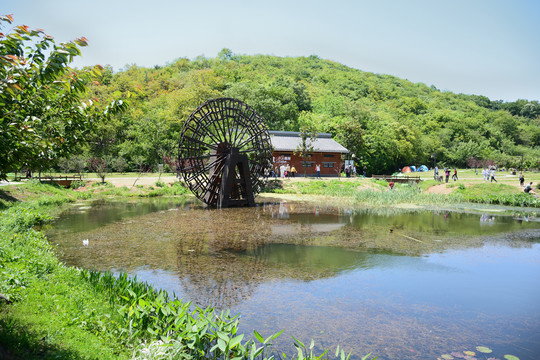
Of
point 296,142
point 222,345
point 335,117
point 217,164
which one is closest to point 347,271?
point 222,345

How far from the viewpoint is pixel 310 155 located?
4038 cm

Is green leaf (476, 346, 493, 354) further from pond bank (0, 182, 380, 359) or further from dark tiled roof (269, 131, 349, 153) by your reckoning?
dark tiled roof (269, 131, 349, 153)

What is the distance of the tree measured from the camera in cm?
455

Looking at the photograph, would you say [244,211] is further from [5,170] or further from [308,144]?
[308,144]

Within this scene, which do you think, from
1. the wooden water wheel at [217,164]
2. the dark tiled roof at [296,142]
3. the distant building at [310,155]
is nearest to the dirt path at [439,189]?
the distant building at [310,155]

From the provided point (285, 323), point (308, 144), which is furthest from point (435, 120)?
point (285, 323)

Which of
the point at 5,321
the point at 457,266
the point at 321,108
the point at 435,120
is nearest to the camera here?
the point at 5,321

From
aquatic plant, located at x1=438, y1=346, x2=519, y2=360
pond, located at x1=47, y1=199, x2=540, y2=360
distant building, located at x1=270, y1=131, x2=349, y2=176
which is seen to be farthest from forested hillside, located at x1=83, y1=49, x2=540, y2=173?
aquatic plant, located at x1=438, y1=346, x2=519, y2=360

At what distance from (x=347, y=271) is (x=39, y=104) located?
24.5 ft

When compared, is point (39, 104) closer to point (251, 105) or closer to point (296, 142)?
point (296, 142)

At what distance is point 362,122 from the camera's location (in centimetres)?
5200

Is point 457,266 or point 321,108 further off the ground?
point 321,108

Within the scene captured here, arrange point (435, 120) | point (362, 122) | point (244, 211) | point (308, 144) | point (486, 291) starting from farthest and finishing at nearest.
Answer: point (435, 120) < point (362, 122) < point (308, 144) < point (244, 211) < point (486, 291)

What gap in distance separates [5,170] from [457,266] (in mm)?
10201
